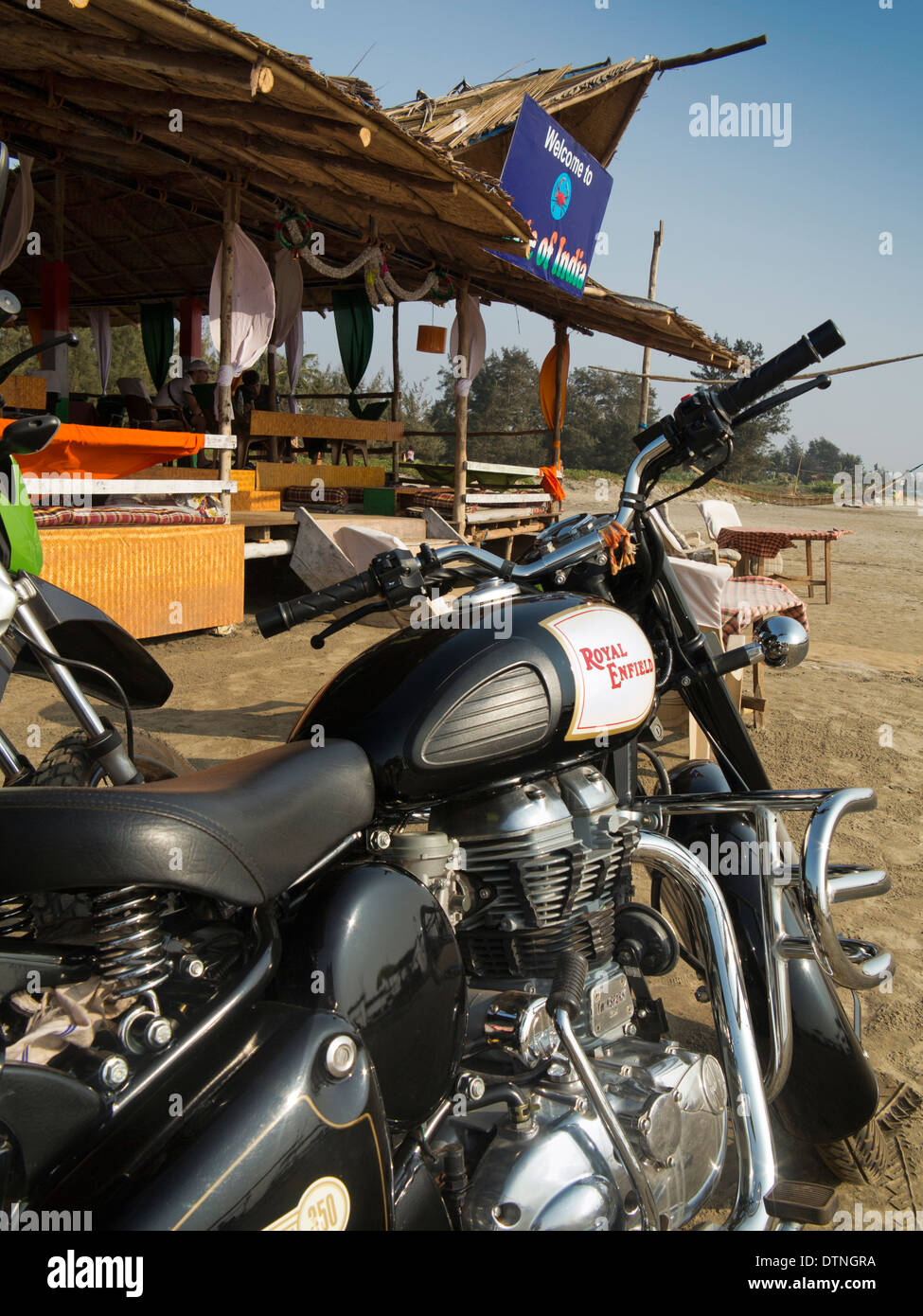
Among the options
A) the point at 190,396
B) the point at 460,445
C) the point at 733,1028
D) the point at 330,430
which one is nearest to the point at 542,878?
the point at 733,1028

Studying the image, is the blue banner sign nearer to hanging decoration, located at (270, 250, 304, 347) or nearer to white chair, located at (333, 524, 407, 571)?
white chair, located at (333, 524, 407, 571)

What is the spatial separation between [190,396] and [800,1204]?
10.2m

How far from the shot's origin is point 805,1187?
1496 mm

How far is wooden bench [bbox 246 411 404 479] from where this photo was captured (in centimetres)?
1004

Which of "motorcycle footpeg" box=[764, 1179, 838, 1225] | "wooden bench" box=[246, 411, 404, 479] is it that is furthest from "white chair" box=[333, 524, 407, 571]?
"motorcycle footpeg" box=[764, 1179, 838, 1225]

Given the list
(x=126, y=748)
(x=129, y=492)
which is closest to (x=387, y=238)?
(x=129, y=492)

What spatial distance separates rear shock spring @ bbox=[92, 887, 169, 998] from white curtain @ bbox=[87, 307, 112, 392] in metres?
15.0

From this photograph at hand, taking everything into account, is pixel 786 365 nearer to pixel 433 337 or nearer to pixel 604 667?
pixel 604 667

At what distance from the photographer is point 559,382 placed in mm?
12836

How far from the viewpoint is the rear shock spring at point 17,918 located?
3.52 ft

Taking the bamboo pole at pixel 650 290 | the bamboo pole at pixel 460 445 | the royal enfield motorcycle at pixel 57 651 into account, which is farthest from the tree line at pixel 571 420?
the royal enfield motorcycle at pixel 57 651

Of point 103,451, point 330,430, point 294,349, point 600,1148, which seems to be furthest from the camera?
point 294,349

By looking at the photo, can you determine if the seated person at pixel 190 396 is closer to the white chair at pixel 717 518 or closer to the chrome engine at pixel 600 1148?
the white chair at pixel 717 518

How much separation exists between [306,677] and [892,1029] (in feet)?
12.5
